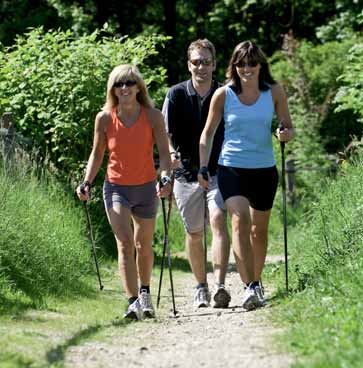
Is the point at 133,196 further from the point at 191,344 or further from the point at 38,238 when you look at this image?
the point at 38,238

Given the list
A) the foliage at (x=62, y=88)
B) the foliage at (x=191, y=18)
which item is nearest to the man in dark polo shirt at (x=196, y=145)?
the foliage at (x=62, y=88)

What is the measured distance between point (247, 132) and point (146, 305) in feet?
5.15

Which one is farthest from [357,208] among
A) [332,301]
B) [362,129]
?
[362,129]

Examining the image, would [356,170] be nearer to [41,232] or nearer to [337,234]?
[337,234]

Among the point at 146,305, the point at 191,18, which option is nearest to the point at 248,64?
the point at 146,305

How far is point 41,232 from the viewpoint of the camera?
36.7ft

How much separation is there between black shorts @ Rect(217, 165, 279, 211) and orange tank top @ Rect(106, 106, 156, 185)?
24.1 inches

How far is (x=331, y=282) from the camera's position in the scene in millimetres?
8320

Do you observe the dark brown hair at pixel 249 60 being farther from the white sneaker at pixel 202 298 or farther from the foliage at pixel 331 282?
the white sneaker at pixel 202 298

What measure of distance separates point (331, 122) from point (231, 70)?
13302 millimetres

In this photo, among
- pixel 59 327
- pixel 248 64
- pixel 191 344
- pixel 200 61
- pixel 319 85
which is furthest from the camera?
pixel 319 85

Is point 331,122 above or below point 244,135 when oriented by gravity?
below

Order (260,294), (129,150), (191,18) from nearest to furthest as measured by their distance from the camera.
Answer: (129,150), (260,294), (191,18)

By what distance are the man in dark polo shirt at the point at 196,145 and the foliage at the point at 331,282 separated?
0.79m
